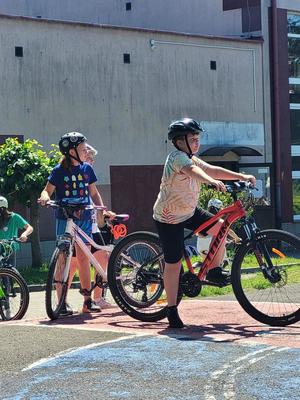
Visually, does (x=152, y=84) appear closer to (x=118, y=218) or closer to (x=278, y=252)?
(x=118, y=218)

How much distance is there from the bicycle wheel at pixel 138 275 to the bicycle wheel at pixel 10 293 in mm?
1828

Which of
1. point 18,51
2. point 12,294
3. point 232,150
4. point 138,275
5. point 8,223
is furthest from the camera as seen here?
point 232,150

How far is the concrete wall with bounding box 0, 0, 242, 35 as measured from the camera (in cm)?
2305

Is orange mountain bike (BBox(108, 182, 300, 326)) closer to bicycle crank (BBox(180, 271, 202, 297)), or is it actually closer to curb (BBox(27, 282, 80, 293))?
bicycle crank (BBox(180, 271, 202, 297))

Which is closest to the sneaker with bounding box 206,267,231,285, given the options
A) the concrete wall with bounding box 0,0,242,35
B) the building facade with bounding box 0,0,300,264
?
the building facade with bounding box 0,0,300,264

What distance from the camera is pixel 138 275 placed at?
22.1ft

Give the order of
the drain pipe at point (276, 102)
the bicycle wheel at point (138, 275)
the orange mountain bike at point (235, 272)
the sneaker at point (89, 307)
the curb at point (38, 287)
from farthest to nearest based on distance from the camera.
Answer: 1. the drain pipe at point (276, 102)
2. the curb at point (38, 287)
3. the sneaker at point (89, 307)
4. the bicycle wheel at point (138, 275)
5. the orange mountain bike at point (235, 272)

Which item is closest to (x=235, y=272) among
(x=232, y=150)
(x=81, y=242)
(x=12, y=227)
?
(x=81, y=242)

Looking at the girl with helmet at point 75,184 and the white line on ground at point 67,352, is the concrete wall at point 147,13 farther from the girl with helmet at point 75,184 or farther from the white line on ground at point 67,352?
the white line on ground at point 67,352

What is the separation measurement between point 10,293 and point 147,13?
672 inches

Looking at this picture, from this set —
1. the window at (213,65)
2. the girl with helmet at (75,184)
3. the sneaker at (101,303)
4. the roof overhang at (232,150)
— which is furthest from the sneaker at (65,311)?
the window at (213,65)

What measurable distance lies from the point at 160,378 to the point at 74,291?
8051 millimetres

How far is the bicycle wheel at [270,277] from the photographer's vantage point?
6180 millimetres

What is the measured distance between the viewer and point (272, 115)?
22562mm
